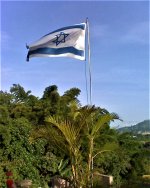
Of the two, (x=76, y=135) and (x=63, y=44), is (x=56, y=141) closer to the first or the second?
(x=76, y=135)

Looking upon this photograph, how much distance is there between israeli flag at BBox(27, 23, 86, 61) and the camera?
1109 cm

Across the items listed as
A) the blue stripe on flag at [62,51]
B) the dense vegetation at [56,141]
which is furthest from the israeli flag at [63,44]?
the dense vegetation at [56,141]

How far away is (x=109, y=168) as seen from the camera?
19.2 m

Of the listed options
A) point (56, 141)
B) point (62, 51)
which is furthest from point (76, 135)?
point (62, 51)

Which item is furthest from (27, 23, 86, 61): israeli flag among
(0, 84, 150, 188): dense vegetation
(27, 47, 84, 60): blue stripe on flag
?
(0, 84, 150, 188): dense vegetation

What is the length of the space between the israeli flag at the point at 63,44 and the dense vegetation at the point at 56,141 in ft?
4.83

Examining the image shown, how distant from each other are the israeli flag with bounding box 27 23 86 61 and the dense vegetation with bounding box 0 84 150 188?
4.83 feet

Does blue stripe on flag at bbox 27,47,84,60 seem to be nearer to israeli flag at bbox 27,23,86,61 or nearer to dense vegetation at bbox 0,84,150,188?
israeli flag at bbox 27,23,86,61

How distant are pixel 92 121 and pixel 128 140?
43.2 ft

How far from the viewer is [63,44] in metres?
11.1

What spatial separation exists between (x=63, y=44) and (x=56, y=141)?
2997 millimetres

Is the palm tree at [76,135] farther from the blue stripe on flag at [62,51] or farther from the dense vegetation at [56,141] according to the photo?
the blue stripe on flag at [62,51]

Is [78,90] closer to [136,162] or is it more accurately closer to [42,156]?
[42,156]

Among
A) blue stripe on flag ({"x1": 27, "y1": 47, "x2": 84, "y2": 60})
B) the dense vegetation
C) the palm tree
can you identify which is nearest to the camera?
the palm tree
